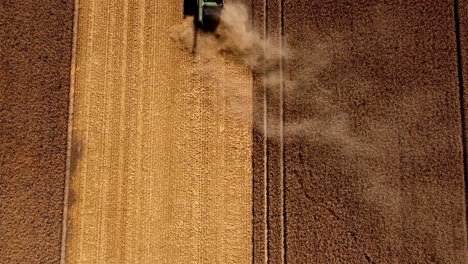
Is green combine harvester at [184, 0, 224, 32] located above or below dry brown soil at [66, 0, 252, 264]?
above

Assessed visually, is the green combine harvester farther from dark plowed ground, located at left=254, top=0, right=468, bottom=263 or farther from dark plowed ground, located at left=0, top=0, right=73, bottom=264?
dark plowed ground, located at left=0, top=0, right=73, bottom=264

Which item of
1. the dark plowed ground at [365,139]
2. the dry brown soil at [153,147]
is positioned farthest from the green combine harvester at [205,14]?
the dark plowed ground at [365,139]

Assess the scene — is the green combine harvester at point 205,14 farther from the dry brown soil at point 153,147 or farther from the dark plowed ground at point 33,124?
the dark plowed ground at point 33,124

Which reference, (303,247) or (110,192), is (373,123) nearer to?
(303,247)

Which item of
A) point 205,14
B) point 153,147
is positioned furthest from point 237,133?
point 205,14

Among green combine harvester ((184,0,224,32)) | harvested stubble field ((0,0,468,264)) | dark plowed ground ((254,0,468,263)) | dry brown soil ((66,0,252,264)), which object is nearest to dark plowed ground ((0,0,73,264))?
harvested stubble field ((0,0,468,264))

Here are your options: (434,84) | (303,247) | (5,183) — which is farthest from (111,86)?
(434,84)

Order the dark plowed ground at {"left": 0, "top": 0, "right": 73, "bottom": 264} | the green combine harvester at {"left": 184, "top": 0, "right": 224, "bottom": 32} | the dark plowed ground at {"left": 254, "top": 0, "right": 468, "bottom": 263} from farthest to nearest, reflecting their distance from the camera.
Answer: the green combine harvester at {"left": 184, "top": 0, "right": 224, "bottom": 32} < the dark plowed ground at {"left": 254, "top": 0, "right": 468, "bottom": 263} < the dark plowed ground at {"left": 0, "top": 0, "right": 73, "bottom": 264}
